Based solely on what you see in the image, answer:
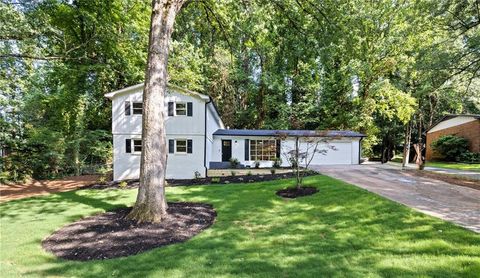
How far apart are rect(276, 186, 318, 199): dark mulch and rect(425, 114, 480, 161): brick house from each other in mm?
16285

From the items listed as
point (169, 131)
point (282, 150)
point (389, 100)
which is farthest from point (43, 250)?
point (389, 100)

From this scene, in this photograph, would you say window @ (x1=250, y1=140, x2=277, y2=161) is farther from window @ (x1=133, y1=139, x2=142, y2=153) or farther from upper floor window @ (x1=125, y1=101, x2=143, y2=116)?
upper floor window @ (x1=125, y1=101, x2=143, y2=116)

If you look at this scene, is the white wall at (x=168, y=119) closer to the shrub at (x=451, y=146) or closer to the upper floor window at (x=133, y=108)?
the upper floor window at (x=133, y=108)

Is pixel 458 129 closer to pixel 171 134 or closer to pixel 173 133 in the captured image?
pixel 173 133

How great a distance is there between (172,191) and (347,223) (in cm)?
786

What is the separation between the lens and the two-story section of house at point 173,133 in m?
16.2

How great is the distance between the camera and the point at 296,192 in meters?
10.0

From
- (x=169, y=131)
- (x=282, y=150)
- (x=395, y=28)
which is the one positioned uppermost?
(x=395, y=28)

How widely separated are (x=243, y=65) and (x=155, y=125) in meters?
21.5

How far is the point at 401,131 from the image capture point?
29.0m

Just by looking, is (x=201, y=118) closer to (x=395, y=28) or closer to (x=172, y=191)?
(x=172, y=191)

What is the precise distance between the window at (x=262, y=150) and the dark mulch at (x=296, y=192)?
341 inches

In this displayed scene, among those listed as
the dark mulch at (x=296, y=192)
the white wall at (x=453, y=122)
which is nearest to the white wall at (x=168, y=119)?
the dark mulch at (x=296, y=192)

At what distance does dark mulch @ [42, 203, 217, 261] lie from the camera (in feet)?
17.4
